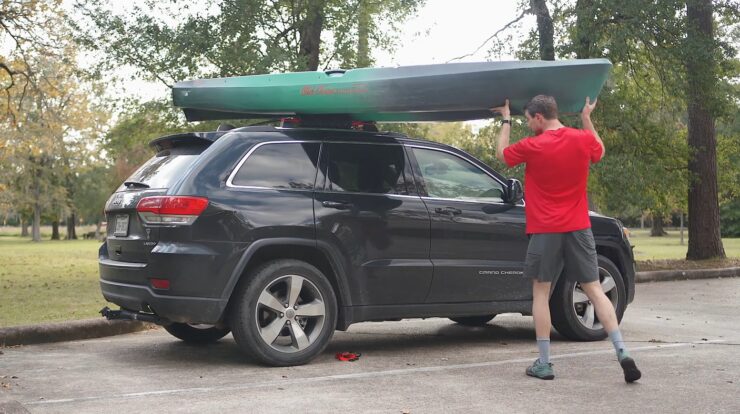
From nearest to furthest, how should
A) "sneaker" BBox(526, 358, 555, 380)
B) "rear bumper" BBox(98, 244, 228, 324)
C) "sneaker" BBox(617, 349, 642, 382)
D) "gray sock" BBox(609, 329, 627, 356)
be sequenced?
"sneaker" BBox(617, 349, 642, 382), "gray sock" BBox(609, 329, 627, 356), "sneaker" BBox(526, 358, 555, 380), "rear bumper" BBox(98, 244, 228, 324)

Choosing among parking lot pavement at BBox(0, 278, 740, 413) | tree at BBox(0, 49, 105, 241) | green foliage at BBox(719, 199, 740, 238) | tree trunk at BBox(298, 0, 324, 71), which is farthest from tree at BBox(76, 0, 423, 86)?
green foliage at BBox(719, 199, 740, 238)

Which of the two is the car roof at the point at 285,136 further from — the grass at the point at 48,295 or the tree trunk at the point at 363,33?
the tree trunk at the point at 363,33

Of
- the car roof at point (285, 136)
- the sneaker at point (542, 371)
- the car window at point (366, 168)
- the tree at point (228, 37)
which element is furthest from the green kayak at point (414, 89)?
the tree at point (228, 37)

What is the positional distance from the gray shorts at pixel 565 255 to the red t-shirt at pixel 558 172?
0.07m

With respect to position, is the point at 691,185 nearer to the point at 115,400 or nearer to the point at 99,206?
the point at 115,400

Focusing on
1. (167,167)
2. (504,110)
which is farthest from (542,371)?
(167,167)

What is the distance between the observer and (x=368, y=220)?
708cm

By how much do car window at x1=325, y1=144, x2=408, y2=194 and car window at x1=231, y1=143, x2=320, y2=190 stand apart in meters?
0.16

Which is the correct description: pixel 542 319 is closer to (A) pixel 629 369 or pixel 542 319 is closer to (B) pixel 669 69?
(A) pixel 629 369

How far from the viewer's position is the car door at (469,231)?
7.46 m

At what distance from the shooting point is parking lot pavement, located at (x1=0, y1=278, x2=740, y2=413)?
5.36 meters

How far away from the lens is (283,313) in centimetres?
668

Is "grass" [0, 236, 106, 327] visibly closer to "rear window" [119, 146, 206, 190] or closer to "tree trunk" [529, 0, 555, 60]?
"rear window" [119, 146, 206, 190]

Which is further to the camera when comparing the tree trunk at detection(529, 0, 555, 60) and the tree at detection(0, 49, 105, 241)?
the tree at detection(0, 49, 105, 241)
